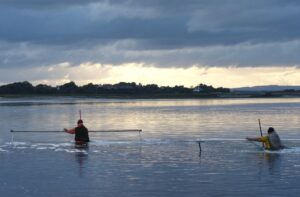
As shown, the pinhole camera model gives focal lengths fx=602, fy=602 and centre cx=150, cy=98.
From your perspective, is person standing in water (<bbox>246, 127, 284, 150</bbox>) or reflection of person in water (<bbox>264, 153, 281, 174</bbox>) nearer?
reflection of person in water (<bbox>264, 153, 281, 174</bbox>)

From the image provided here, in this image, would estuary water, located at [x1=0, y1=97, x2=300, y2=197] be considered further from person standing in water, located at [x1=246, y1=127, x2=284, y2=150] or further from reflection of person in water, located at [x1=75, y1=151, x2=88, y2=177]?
person standing in water, located at [x1=246, y1=127, x2=284, y2=150]

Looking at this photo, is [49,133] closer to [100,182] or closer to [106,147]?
[106,147]

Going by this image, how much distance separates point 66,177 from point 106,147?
Answer: 9566 millimetres

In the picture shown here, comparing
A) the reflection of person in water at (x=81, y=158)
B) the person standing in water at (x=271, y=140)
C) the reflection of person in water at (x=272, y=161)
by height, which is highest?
the person standing in water at (x=271, y=140)

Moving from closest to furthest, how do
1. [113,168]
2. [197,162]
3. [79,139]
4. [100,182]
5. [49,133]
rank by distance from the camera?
[100,182] → [113,168] → [197,162] → [79,139] → [49,133]

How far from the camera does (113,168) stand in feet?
76.8

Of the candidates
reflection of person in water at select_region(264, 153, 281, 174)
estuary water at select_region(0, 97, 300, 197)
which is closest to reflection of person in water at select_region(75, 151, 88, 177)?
estuary water at select_region(0, 97, 300, 197)

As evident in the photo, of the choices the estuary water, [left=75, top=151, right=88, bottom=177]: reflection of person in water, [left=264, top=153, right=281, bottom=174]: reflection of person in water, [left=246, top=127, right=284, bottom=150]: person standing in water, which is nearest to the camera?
the estuary water

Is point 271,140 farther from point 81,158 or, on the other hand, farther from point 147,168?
point 81,158

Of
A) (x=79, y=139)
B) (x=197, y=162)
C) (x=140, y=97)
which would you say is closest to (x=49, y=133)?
(x=79, y=139)

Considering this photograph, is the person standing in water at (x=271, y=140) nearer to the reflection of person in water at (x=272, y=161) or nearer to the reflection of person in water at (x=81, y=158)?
the reflection of person in water at (x=272, y=161)

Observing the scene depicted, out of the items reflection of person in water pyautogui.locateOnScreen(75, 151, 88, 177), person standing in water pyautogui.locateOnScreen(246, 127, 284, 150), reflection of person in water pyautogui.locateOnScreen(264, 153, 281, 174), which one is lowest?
reflection of person in water pyautogui.locateOnScreen(264, 153, 281, 174)

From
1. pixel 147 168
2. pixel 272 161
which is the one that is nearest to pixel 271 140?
pixel 272 161

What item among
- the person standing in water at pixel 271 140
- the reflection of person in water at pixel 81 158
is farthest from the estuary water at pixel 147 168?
the person standing in water at pixel 271 140
